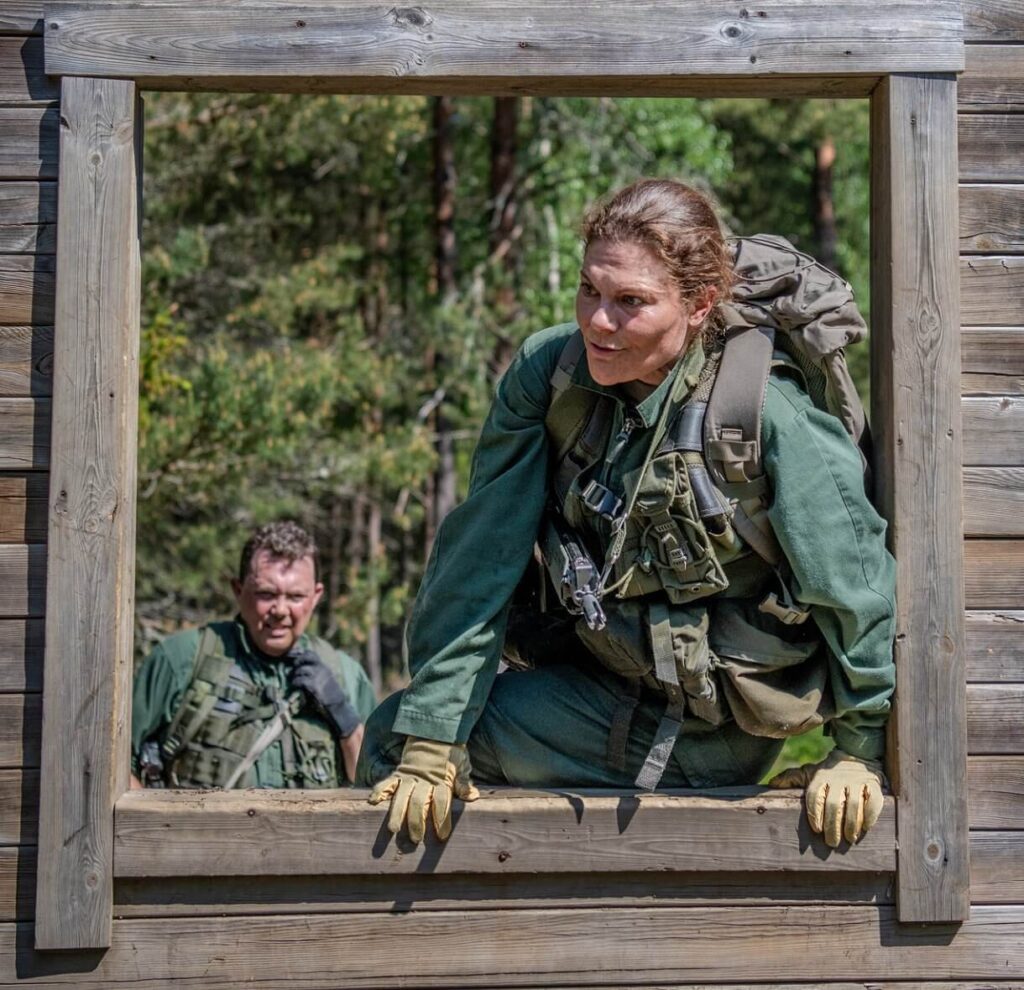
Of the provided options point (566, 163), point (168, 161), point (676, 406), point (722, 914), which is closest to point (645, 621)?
point (676, 406)

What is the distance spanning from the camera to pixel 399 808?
3.11 m

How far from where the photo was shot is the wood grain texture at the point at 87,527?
3.09m

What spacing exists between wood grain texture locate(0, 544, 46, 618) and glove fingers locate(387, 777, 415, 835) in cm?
89

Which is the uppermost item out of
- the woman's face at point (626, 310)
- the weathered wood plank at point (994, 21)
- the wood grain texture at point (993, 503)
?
the weathered wood plank at point (994, 21)

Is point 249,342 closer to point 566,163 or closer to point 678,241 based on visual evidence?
point 566,163

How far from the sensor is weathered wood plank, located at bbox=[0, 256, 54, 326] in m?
3.18

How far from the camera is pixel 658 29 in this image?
3.20m

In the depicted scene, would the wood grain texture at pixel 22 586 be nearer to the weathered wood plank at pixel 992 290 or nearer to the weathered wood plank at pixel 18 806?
the weathered wood plank at pixel 18 806

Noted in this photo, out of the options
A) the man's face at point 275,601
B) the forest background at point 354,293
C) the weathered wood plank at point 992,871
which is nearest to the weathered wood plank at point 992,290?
the weathered wood plank at point 992,871

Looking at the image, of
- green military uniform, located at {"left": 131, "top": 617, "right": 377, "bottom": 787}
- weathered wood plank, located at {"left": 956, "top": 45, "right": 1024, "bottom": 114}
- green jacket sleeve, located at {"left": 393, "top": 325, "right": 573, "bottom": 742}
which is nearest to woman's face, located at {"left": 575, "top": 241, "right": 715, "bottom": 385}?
green jacket sleeve, located at {"left": 393, "top": 325, "right": 573, "bottom": 742}

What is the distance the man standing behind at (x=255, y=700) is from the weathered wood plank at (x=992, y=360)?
8.97 ft

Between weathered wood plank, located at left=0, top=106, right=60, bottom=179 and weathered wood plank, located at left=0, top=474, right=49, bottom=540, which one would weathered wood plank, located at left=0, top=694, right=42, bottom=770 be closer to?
weathered wood plank, located at left=0, top=474, right=49, bottom=540

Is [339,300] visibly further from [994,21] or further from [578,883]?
[578,883]

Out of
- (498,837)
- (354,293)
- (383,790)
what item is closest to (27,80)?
(383,790)
